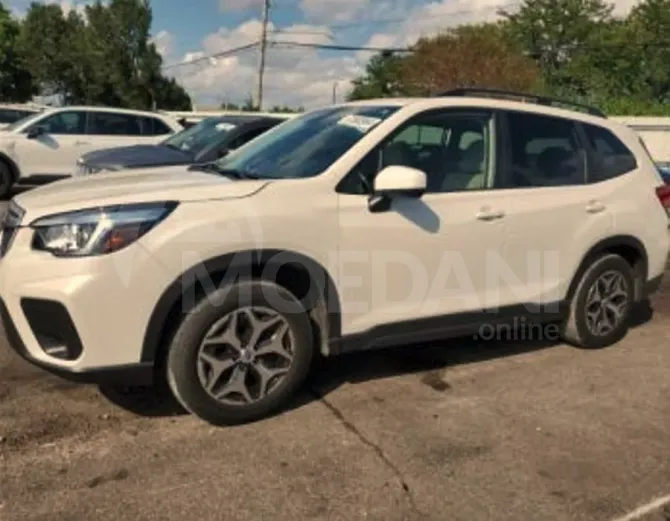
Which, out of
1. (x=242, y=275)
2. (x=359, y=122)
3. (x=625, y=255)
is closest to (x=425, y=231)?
(x=359, y=122)

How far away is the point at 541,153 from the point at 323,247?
1.80 meters

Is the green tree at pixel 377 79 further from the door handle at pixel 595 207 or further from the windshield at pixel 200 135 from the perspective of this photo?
the door handle at pixel 595 207

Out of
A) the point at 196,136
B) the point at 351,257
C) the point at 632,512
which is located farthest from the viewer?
the point at 196,136

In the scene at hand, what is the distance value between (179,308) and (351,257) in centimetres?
95

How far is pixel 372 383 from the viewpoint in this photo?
4.79 meters

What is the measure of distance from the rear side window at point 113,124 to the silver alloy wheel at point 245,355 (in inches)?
424

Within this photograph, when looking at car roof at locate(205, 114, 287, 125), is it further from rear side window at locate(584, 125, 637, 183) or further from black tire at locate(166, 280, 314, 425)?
black tire at locate(166, 280, 314, 425)

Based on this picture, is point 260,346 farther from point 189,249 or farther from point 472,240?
point 472,240

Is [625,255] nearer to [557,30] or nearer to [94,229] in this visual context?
[94,229]

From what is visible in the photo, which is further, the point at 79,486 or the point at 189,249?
the point at 189,249

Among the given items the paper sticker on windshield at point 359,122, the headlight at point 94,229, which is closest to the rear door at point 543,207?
the paper sticker on windshield at point 359,122

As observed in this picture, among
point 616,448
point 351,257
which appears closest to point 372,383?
point 351,257

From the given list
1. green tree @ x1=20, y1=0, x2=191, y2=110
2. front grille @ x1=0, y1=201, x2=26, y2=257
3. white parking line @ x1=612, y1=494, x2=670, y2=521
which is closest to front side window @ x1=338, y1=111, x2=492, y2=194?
front grille @ x1=0, y1=201, x2=26, y2=257

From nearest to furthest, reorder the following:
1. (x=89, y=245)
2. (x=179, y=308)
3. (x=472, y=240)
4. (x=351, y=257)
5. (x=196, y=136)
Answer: (x=89, y=245), (x=179, y=308), (x=351, y=257), (x=472, y=240), (x=196, y=136)
